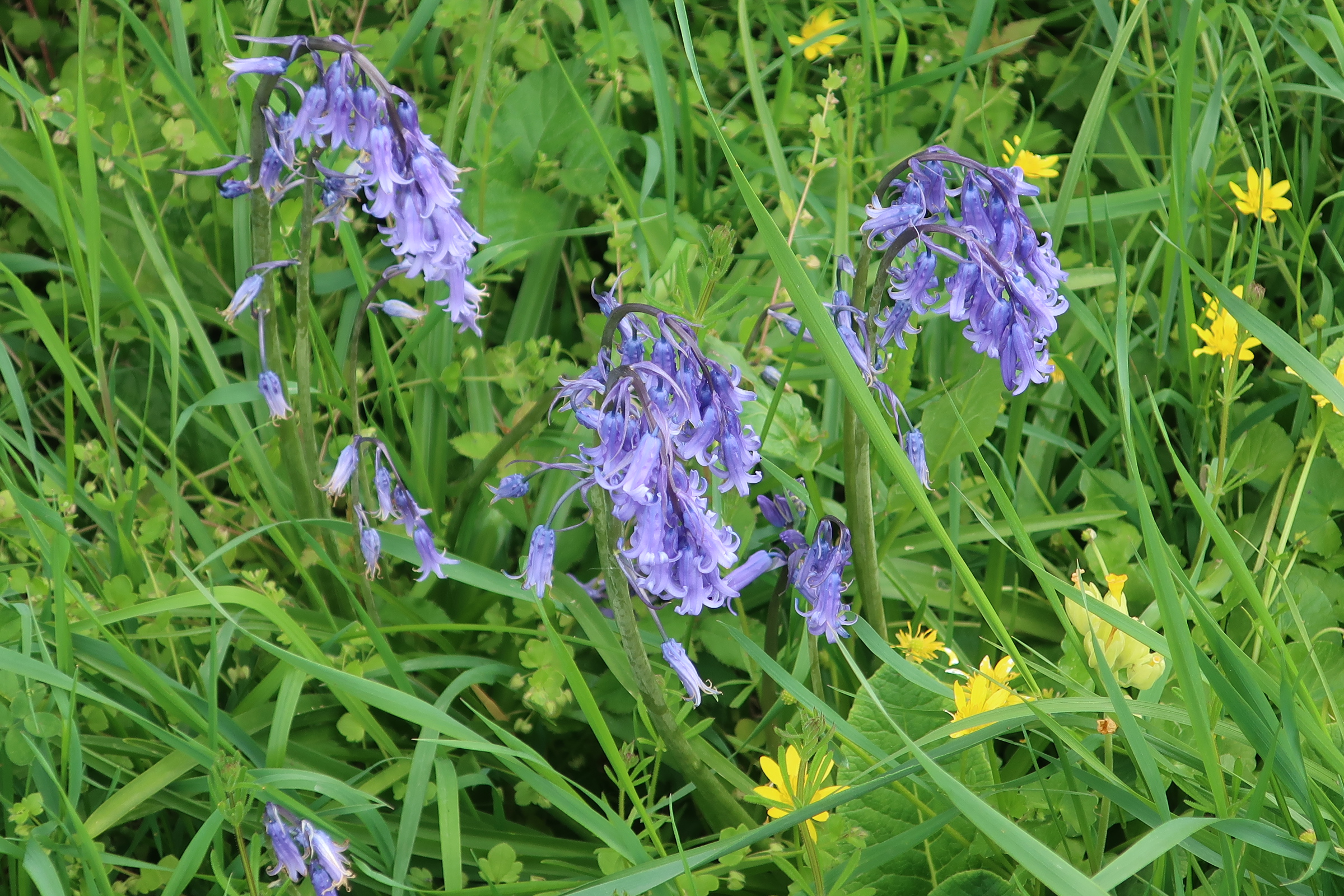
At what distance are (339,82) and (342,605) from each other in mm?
1314

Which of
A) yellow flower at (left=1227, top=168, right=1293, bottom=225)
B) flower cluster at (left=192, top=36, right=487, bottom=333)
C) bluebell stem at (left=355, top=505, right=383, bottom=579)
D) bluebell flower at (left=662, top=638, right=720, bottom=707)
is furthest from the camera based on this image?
yellow flower at (left=1227, top=168, right=1293, bottom=225)

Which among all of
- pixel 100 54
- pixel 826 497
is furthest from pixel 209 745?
pixel 100 54

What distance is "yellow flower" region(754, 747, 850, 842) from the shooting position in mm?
1627

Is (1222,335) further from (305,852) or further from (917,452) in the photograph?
(305,852)

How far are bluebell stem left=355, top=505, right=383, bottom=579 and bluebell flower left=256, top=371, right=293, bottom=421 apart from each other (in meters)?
0.26

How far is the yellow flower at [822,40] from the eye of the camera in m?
3.13

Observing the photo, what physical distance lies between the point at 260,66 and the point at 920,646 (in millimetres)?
1598

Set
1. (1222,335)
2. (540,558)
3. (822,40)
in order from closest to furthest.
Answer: (540,558), (1222,335), (822,40)

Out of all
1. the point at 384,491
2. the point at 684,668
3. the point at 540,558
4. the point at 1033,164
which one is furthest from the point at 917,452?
the point at 1033,164

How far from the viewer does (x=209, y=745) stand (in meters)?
2.02

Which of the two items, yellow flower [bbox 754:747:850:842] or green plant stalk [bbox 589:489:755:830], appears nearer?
yellow flower [bbox 754:747:850:842]

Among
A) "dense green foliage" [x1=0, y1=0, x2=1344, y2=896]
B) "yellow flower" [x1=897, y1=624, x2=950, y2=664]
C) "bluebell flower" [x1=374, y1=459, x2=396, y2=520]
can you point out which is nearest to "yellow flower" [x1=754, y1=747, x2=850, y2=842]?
"dense green foliage" [x1=0, y1=0, x2=1344, y2=896]

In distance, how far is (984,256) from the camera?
1.71 meters

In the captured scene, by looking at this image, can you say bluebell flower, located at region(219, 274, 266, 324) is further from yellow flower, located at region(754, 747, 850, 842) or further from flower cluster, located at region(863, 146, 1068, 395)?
yellow flower, located at region(754, 747, 850, 842)
